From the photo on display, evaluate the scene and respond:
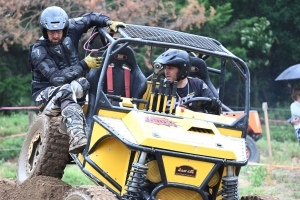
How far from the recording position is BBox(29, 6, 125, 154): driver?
7.09 meters

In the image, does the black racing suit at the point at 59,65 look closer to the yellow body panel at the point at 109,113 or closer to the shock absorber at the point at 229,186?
the yellow body panel at the point at 109,113

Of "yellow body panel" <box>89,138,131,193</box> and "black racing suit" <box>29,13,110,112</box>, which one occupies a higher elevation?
"black racing suit" <box>29,13,110,112</box>

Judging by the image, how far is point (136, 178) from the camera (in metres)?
5.98

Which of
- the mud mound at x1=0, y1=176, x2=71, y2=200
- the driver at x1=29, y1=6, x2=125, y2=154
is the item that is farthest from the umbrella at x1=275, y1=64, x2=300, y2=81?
the mud mound at x1=0, y1=176, x2=71, y2=200

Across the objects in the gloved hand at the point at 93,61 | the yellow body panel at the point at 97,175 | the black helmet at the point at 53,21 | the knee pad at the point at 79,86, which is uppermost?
the black helmet at the point at 53,21

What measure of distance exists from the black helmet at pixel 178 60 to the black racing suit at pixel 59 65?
85 centimetres

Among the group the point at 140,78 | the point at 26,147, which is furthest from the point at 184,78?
the point at 26,147

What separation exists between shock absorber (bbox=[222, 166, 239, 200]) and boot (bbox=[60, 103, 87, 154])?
1408 mm

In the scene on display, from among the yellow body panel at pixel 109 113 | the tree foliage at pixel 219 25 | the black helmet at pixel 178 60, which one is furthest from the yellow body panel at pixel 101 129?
the tree foliage at pixel 219 25

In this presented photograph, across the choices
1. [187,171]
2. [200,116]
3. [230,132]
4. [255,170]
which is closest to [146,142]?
[187,171]

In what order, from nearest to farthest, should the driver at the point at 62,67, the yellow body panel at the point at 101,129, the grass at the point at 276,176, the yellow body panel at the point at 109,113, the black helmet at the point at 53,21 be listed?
the yellow body panel at the point at 101,129
the yellow body panel at the point at 109,113
the driver at the point at 62,67
the black helmet at the point at 53,21
the grass at the point at 276,176

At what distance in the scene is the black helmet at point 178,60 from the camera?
730 centimetres

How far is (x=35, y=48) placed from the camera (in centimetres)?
781

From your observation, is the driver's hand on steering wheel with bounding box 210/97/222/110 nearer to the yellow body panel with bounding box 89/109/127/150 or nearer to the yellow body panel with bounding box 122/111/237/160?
the yellow body panel with bounding box 122/111/237/160
